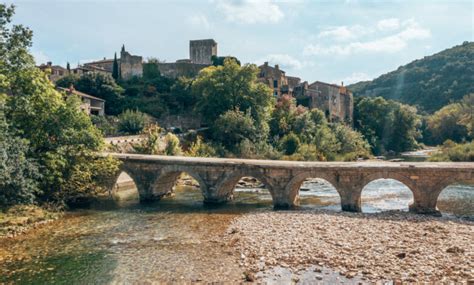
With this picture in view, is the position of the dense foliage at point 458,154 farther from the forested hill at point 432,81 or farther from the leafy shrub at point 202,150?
the forested hill at point 432,81

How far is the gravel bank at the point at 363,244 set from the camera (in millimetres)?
14391

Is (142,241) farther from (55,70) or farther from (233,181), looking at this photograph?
(55,70)

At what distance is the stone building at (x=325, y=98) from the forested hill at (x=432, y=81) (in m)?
30.2

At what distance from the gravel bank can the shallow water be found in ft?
5.14

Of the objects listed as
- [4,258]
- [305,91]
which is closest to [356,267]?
[4,258]

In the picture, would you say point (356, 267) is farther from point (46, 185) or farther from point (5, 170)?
point (46, 185)

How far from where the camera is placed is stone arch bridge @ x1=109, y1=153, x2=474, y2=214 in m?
22.4

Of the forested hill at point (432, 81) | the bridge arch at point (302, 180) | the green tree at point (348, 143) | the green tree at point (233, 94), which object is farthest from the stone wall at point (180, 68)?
the forested hill at point (432, 81)

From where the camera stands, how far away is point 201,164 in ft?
87.8

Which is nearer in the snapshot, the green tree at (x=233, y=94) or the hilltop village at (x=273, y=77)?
the green tree at (x=233, y=94)

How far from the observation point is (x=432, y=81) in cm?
10200

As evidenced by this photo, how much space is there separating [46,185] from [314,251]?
16708 millimetres

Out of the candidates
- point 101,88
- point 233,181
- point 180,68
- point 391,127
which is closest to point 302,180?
point 233,181

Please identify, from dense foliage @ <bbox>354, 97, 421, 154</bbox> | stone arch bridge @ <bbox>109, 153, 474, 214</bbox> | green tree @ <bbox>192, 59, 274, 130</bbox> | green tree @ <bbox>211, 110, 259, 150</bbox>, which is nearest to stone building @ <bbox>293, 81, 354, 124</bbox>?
dense foliage @ <bbox>354, 97, 421, 154</bbox>
